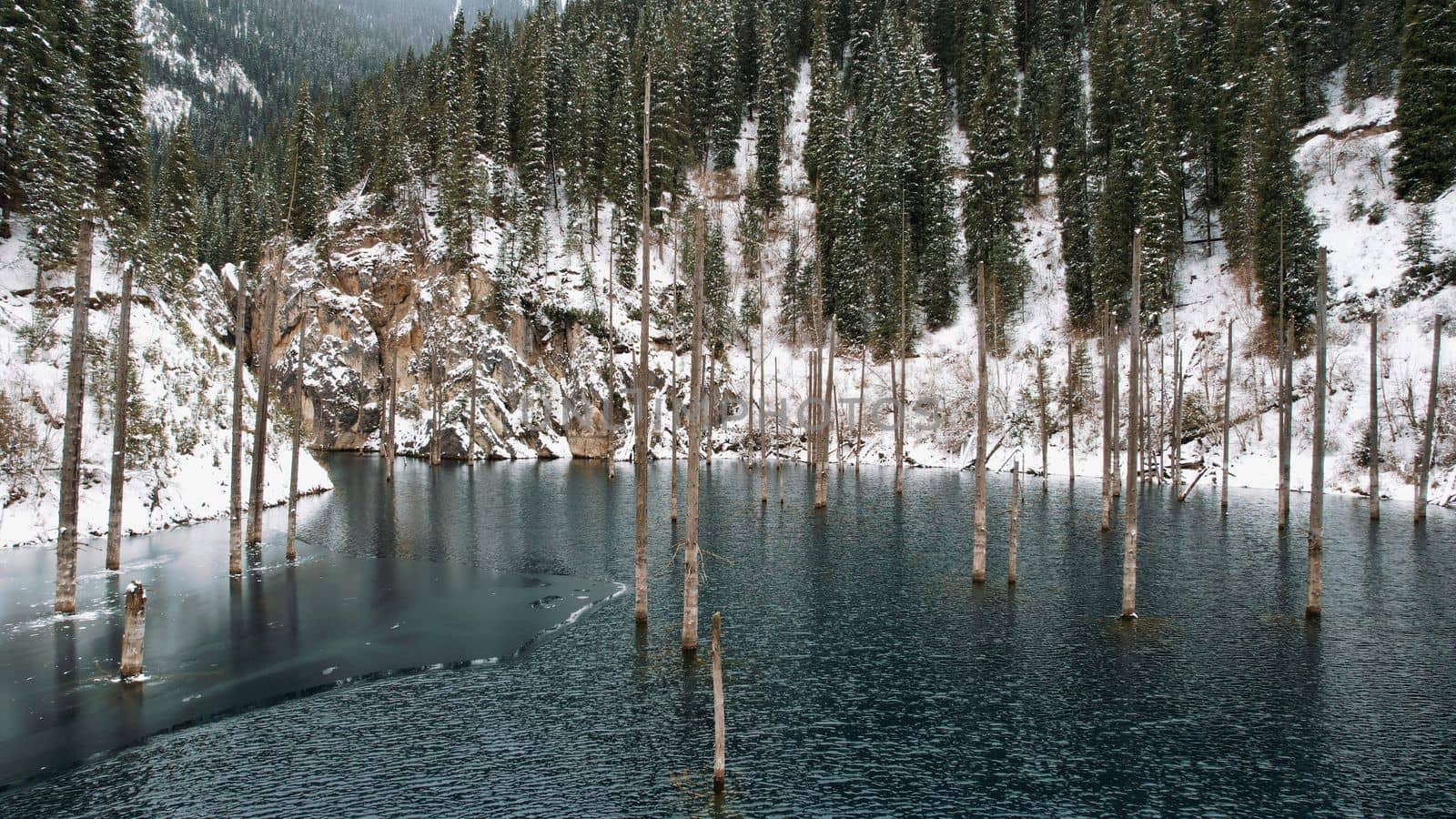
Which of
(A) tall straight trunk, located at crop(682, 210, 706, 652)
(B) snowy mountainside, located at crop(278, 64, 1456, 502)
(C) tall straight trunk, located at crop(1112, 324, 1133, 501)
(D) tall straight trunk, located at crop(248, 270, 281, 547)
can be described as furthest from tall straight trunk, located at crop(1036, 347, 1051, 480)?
(D) tall straight trunk, located at crop(248, 270, 281, 547)

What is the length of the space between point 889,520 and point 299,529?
2905 cm

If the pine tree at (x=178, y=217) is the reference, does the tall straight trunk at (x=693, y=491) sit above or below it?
below

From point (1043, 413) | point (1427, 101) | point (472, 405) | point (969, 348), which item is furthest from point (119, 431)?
point (1427, 101)

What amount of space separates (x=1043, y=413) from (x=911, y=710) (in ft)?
141

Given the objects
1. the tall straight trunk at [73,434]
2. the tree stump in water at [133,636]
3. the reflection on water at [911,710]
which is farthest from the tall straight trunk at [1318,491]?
the tall straight trunk at [73,434]

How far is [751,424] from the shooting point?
55.4 meters

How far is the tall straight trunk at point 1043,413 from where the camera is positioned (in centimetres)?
4978

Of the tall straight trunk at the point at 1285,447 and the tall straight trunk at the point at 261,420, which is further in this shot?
the tall straight trunk at the point at 1285,447

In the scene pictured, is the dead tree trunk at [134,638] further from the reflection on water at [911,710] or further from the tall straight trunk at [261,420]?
the tall straight trunk at [261,420]

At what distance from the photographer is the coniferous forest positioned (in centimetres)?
1197

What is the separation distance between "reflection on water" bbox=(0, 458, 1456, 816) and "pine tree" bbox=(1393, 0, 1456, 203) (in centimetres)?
3835

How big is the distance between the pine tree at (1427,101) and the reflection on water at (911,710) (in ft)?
126

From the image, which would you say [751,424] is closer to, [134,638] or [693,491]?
[693,491]

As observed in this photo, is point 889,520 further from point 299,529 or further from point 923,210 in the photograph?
point 923,210
